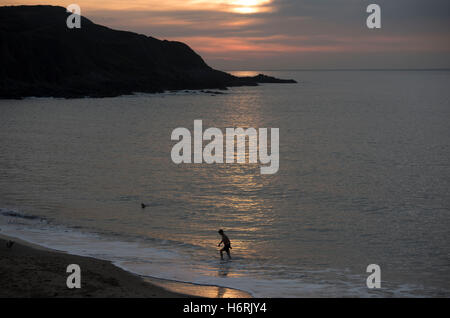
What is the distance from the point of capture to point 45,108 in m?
87.7

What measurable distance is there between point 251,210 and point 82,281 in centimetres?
1375

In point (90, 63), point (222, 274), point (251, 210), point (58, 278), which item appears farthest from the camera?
point (90, 63)

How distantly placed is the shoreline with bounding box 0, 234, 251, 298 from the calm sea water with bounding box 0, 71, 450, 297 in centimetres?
79

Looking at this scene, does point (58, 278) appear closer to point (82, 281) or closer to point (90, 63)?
point (82, 281)

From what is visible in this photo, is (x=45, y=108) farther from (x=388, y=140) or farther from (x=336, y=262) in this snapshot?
(x=336, y=262)

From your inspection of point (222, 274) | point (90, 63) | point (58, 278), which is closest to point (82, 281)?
point (58, 278)

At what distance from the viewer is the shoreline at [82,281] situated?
12.7 metres

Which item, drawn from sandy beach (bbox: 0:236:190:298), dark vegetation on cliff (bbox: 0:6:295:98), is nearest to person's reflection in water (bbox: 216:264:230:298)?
sandy beach (bbox: 0:236:190:298)

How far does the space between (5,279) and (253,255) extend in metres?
9.01

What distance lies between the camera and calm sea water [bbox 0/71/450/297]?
1733 centimetres

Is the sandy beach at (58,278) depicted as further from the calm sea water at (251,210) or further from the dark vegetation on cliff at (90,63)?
the dark vegetation on cliff at (90,63)

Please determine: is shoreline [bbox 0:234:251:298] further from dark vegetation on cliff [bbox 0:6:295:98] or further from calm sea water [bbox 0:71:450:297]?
dark vegetation on cliff [bbox 0:6:295:98]

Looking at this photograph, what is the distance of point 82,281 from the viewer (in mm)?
13688

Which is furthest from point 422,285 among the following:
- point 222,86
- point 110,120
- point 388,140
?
point 222,86
